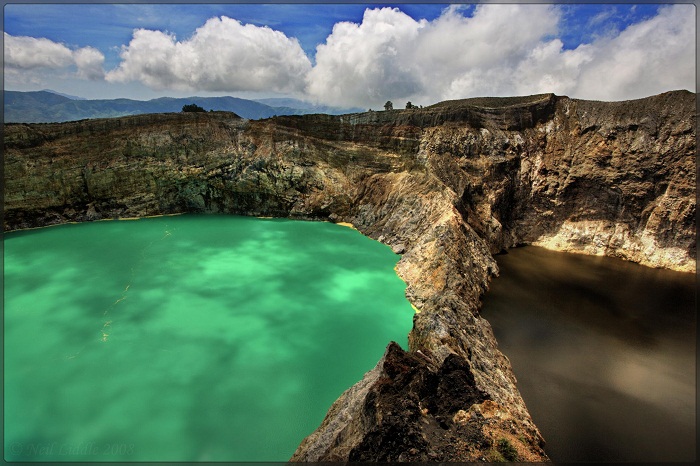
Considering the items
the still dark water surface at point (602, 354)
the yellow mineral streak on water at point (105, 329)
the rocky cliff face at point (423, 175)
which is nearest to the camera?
the still dark water surface at point (602, 354)

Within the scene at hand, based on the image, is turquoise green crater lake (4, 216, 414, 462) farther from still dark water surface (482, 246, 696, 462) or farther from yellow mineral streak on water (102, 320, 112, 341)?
still dark water surface (482, 246, 696, 462)

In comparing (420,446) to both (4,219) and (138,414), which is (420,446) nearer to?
(138,414)

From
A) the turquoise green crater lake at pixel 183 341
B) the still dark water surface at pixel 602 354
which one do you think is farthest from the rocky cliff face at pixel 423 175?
the turquoise green crater lake at pixel 183 341

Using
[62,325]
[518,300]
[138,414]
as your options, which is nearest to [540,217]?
[518,300]

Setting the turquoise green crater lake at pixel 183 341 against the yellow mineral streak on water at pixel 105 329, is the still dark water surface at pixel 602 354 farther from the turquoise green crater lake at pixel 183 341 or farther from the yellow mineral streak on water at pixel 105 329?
the yellow mineral streak on water at pixel 105 329

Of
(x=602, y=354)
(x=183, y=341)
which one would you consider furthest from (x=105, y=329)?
(x=602, y=354)
